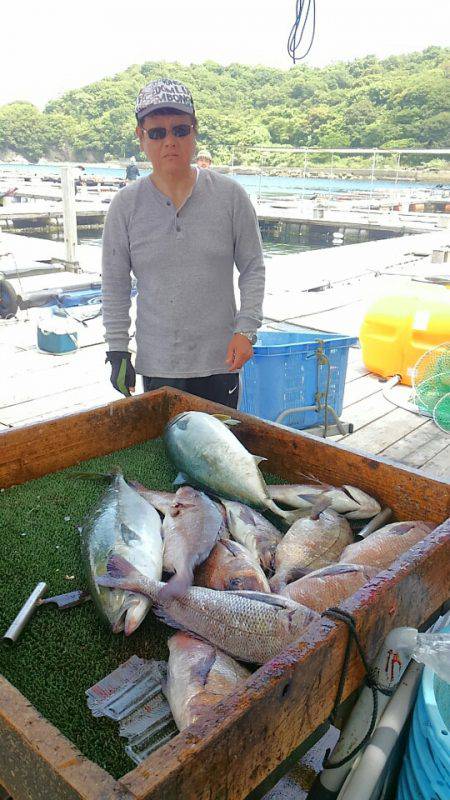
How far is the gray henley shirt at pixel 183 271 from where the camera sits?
2.79 meters

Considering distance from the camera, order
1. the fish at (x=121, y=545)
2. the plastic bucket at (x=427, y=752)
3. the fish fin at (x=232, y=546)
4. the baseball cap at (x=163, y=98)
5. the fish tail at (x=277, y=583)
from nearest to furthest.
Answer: the plastic bucket at (x=427, y=752)
the fish at (x=121, y=545)
the fish tail at (x=277, y=583)
the fish fin at (x=232, y=546)
the baseball cap at (x=163, y=98)

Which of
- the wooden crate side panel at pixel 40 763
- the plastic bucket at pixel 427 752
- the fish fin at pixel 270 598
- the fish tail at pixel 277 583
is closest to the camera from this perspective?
the wooden crate side panel at pixel 40 763

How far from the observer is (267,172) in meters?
73.7

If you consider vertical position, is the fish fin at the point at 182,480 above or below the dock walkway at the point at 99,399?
above

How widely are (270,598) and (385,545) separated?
1.62ft

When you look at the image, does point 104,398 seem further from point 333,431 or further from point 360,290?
point 360,290

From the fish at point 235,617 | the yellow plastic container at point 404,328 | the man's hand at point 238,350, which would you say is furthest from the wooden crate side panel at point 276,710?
the yellow plastic container at point 404,328

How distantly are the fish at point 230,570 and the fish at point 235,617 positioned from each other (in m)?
0.10

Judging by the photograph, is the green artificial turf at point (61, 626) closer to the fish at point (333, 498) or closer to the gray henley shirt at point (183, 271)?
the fish at point (333, 498)

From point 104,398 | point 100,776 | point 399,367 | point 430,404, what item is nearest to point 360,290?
point 399,367

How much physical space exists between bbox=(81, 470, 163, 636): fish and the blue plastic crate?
2.40 meters

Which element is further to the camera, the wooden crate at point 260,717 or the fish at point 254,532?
the fish at point 254,532

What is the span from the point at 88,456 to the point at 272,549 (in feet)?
3.41

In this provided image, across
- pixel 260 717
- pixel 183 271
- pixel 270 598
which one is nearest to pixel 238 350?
pixel 183 271
